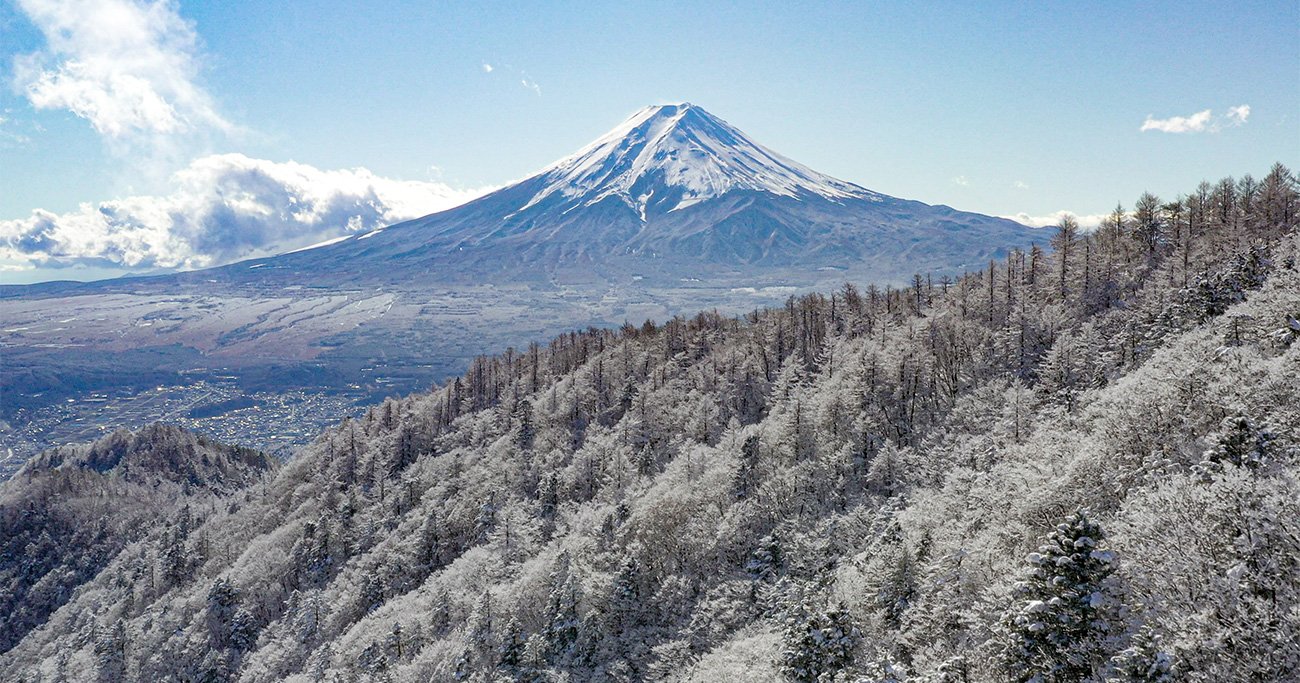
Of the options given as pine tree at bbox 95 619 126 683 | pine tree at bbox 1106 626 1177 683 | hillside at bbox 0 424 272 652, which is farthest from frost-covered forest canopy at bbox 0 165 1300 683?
hillside at bbox 0 424 272 652

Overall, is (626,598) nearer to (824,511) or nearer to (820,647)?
(824,511)

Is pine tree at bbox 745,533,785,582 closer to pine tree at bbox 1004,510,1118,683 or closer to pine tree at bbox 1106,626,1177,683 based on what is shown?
pine tree at bbox 1004,510,1118,683

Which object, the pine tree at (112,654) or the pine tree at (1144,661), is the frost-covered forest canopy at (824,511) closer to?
the pine tree at (1144,661)

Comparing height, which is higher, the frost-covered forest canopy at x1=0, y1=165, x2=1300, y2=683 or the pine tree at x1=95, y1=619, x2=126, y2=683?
the frost-covered forest canopy at x1=0, y1=165, x2=1300, y2=683

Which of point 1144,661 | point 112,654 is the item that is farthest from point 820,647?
point 112,654

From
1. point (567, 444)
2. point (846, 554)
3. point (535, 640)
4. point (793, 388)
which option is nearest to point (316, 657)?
point (535, 640)

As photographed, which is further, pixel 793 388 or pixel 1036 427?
pixel 793 388

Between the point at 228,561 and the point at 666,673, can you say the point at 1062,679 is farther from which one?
the point at 228,561
